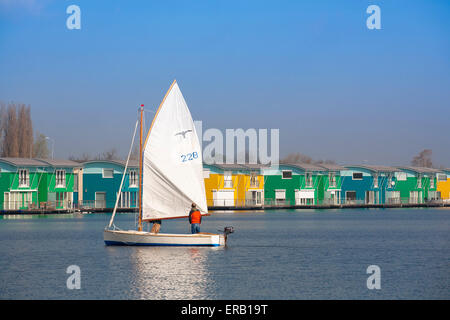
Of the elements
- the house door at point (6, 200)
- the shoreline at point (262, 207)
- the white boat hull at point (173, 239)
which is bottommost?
the white boat hull at point (173, 239)

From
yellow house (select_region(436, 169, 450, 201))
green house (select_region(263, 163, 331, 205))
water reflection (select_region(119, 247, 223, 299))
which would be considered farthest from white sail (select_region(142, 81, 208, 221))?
yellow house (select_region(436, 169, 450, 201))

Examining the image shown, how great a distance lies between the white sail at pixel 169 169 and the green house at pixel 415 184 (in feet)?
308

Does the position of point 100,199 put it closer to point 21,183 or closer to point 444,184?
point 21,183

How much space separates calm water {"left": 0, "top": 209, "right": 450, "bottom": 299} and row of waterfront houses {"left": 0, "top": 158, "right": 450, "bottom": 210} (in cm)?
3926

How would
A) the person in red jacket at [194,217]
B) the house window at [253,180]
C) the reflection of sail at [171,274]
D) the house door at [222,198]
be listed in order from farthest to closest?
the house window at [253,180] < the house door at [222,198] < the person in red jacket at [194,217] < the reflection of sail at [171,274]

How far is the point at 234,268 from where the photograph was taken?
1334 inches

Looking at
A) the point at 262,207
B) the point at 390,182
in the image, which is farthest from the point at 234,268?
the point at 390,182

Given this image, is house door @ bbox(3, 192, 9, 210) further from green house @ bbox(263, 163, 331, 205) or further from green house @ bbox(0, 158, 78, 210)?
green house @ bbox(263, 163, 331, 205)

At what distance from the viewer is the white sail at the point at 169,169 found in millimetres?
42219

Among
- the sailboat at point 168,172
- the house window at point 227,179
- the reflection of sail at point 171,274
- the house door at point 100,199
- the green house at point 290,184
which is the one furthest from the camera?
the green house at point 290,184

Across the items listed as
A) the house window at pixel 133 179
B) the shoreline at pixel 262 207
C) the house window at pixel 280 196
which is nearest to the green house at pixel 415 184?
the shoreline at pixel 262 207

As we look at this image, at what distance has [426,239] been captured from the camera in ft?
172

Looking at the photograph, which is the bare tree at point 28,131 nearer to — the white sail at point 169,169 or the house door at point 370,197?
the house door at point 370,197
